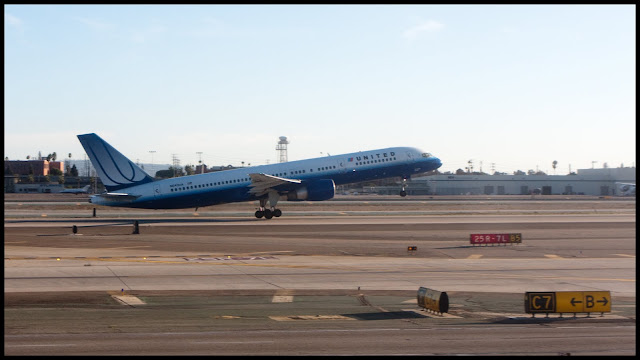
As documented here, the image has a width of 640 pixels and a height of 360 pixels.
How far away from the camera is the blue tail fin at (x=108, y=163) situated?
64.1 m

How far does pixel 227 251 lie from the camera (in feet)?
141

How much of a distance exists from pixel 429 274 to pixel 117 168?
129 feet

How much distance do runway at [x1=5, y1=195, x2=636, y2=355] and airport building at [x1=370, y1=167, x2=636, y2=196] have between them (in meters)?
111

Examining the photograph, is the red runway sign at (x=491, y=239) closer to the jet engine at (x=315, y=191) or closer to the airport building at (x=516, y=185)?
the jet engine at (x=315, y=191)

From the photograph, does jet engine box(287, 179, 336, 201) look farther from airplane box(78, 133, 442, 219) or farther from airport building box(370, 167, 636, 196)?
airport building box(370, 167, 636, 196)

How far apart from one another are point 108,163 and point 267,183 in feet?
47.2

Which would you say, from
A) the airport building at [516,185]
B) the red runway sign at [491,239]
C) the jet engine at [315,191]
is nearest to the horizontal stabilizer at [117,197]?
the jet engine at [315,191]

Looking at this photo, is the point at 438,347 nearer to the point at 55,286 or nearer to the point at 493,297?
the point at 493,297

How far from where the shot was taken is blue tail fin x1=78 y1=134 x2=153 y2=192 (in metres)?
64.1

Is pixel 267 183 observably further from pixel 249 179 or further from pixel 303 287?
pixel 303 287

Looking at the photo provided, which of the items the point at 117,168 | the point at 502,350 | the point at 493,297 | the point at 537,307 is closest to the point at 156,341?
the point at 502,350

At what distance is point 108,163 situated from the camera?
211 ft

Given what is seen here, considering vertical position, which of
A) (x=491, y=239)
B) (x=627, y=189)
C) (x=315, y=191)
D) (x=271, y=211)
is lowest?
(x=491, y=239)

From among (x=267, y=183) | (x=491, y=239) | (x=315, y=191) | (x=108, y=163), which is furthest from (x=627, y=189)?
(x=108, y=163)
